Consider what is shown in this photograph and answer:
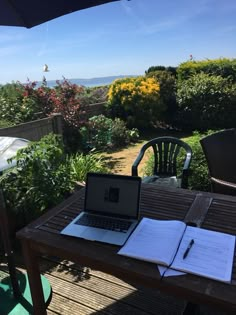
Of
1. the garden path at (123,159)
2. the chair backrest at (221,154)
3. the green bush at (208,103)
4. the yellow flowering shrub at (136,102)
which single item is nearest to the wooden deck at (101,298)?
the chair backrest at (221,154)

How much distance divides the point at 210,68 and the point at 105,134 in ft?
14.5

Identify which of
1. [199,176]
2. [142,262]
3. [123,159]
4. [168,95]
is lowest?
[123,159]

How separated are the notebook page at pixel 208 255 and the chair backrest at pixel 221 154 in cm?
125

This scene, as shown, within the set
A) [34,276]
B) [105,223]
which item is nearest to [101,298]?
[34,276]

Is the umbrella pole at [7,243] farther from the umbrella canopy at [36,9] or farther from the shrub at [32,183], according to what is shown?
the umbrella canopy at [36,9]

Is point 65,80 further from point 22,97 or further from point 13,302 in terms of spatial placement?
point 13,302

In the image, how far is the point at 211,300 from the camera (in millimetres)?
1006

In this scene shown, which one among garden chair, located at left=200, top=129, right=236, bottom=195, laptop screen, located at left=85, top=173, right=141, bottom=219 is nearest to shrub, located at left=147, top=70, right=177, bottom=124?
garden chair, located at left=200, top=129, right=236, bottom=195

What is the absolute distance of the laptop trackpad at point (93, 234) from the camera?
139 cm

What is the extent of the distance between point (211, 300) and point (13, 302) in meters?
1.49

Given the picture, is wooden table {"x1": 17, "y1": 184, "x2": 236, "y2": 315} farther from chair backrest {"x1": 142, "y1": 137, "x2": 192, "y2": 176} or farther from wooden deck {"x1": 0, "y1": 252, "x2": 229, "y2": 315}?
chair backrest {"x1": 142, "y1": 137, "x2": 192, "y2": 176}

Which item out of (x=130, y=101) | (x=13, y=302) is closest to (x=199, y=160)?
(x=13, y=302)

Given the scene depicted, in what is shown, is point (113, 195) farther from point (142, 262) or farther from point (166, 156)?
point (166, 156)

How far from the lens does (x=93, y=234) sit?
142 centimetres
